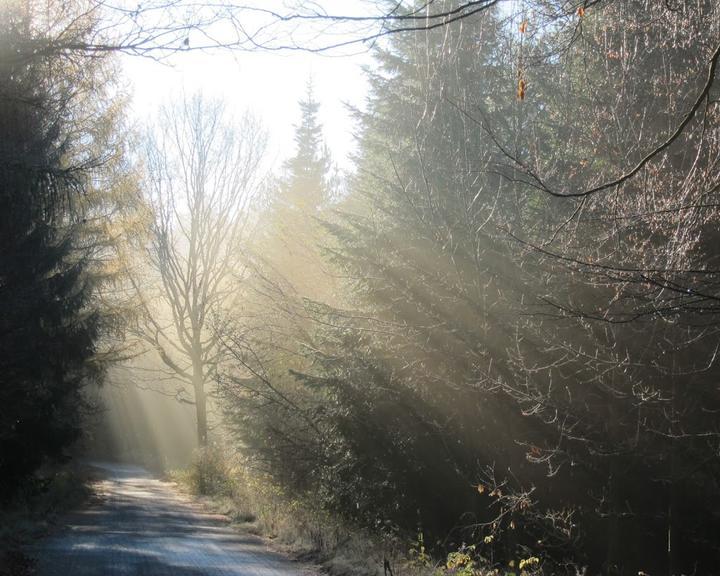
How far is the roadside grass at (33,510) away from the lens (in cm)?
856

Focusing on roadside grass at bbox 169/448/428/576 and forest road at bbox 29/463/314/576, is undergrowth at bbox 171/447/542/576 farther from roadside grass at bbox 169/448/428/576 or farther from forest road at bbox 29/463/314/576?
forest road at bbox 29/463/314/576

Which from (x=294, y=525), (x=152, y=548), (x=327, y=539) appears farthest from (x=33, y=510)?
(x=327, y=539)

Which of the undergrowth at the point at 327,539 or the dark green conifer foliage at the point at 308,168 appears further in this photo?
the dark green conifer foliage at the point at 308,168

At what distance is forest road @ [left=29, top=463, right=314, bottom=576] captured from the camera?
848 centimetres

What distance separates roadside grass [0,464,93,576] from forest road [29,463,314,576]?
11.3 inches

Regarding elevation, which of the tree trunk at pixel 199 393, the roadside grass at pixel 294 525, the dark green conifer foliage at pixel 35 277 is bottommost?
the roadside grass at pixel 294 525

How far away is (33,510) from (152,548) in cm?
519

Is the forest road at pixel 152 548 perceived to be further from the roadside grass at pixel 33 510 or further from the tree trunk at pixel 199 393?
the tree trunk at pixel 199 393

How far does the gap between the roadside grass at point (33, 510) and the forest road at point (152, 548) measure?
0.29m

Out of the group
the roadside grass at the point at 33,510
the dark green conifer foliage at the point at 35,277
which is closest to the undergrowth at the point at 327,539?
the roadside grass at the point at 33,510

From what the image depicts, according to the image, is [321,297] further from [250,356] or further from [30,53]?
[30,53]

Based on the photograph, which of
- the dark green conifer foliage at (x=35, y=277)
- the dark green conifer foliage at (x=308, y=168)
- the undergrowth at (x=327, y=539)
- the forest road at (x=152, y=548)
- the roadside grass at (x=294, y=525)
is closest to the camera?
the dark green conifer foliage at (x=35, y=277)

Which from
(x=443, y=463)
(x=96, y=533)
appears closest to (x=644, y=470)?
(x=443, y=463)

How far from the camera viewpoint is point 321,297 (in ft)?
52.7
